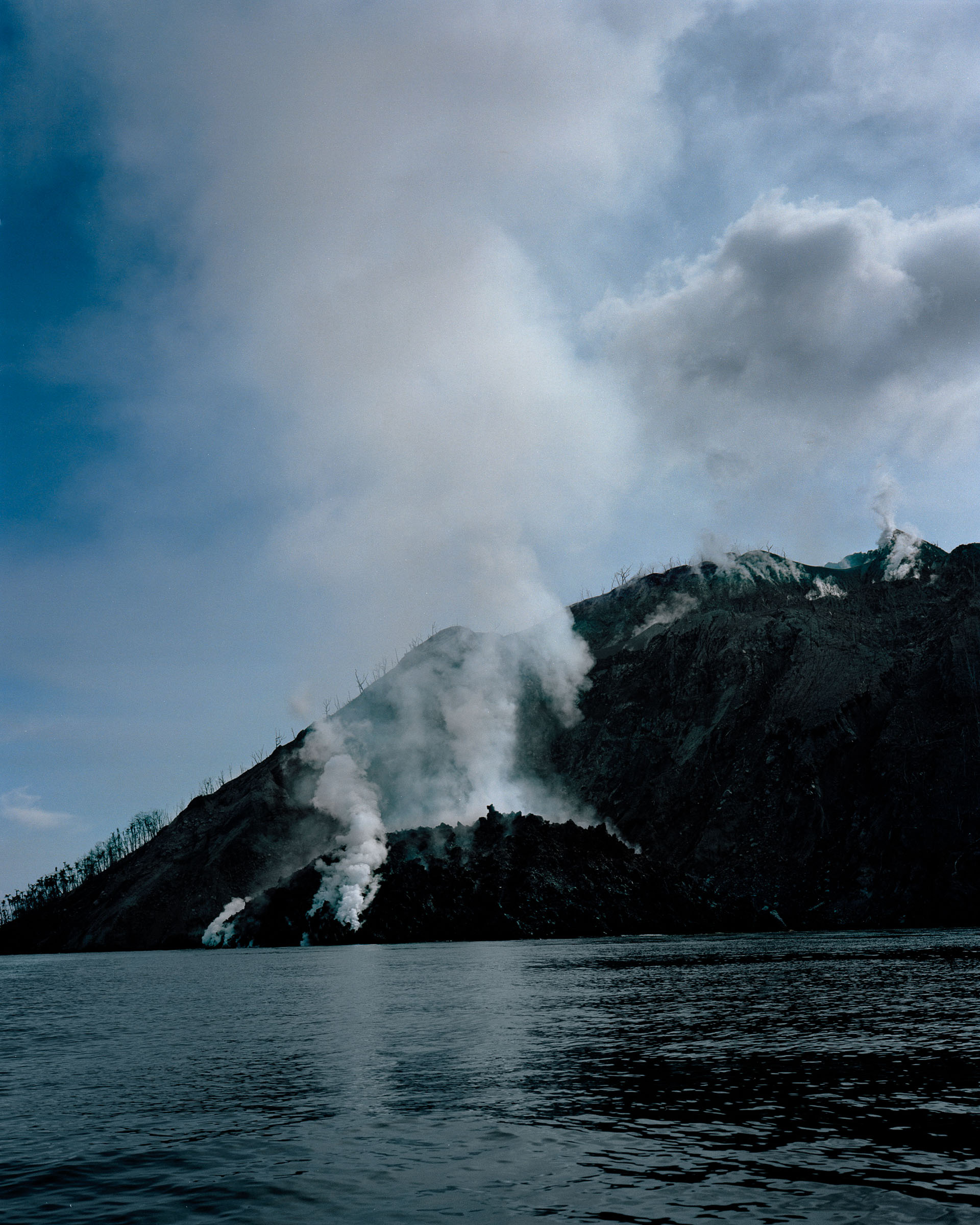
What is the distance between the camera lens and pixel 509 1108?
2573 centimetres

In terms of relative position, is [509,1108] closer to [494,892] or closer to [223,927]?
[494,892]

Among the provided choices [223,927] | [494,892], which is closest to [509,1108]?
[494,892]

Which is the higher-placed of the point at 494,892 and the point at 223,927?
the point at 494,892

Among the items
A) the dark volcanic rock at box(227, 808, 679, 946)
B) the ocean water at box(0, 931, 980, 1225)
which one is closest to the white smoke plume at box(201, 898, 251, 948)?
the dark volcanic rock at box(227, 808, 679, 946)

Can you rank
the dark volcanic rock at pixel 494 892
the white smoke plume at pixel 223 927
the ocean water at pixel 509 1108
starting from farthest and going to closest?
the white smoke plume at pixel 223 927 < the dark volcanic rock at pixel 494 892 < the ocean water at pixel 509 1108

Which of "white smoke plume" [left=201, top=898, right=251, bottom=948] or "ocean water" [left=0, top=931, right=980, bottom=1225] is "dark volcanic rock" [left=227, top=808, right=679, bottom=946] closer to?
"white smoke plume" [left=201, top=898, right=251, bottom=948]

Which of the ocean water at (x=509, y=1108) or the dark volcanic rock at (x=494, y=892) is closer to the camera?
the ocean water at (x=509, y=1108)

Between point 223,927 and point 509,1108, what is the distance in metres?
179

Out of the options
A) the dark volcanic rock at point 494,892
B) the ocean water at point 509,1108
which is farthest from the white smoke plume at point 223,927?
the ocean water at point 509,1108

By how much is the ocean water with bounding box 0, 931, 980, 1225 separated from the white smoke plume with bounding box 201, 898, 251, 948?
13532 centimetres

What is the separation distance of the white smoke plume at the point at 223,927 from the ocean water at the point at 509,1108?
135 metres

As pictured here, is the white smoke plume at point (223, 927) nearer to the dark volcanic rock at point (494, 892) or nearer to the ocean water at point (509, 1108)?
the dark volcanic rock at point (494, 892)

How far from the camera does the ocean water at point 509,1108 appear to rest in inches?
694

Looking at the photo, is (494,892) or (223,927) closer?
(494,892)
